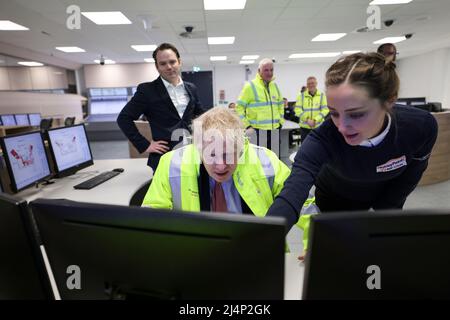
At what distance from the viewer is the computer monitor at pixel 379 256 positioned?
1.45ft

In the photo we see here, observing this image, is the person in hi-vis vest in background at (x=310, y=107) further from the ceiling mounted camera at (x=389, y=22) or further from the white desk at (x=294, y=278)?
the white desk at (x=294, y=278)

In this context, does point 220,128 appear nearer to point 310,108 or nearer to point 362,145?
point 362,145

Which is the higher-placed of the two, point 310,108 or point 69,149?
point 310,108

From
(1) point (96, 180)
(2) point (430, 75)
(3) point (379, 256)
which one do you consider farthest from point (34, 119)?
(2) point (430, 75)

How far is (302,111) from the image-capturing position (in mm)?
4977

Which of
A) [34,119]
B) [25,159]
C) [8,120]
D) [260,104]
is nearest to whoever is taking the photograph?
[25,159]

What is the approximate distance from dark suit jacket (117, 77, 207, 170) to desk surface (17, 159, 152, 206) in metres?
0.22

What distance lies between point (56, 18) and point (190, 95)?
3.99 meters

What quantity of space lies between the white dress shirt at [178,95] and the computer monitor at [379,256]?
183 cm

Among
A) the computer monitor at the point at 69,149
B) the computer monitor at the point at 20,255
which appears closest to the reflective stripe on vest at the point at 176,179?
the computer monitor at the point at 20,255

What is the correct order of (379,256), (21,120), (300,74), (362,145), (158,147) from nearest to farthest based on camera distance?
1. (379,256)
2. (362,145)
3. (158,147)
4. (21,120)
5. (300,74)

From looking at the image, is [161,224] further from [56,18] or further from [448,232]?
[56,18]

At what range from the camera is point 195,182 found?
1.12m

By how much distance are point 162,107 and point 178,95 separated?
0.54 feet
